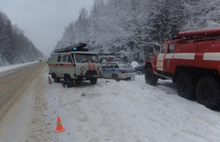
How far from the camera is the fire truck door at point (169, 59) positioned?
8.98m

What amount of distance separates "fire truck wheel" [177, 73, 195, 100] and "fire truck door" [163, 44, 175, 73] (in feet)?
2.74

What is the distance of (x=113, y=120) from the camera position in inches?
216

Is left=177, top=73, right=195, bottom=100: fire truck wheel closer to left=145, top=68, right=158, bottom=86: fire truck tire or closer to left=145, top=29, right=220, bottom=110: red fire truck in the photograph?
left=145, top=29, right=220, bottom=110: red fire truck

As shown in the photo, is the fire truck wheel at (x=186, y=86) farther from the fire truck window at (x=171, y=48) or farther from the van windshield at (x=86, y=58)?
the van windshield at (x=86, y=58)

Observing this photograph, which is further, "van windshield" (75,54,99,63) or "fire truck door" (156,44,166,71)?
"van windshield" (75,54,99,63)

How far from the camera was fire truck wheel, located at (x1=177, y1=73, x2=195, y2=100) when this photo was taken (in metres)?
7.69

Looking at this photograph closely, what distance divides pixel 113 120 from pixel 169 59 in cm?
522

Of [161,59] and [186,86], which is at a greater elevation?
[161,59]

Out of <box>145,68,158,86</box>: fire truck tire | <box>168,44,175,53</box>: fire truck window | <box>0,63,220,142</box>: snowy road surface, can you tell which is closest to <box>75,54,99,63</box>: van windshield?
<box>0,63,220,142</box>: snowy road surface

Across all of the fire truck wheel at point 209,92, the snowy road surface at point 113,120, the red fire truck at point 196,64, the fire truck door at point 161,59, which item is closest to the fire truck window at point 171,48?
the red fire truck at point 196,64

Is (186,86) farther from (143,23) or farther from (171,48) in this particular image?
(143,23)

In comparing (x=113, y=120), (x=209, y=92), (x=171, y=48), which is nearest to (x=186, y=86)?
(x=209, y=92)

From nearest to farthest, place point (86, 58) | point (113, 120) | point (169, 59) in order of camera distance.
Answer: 1. point (113, 120)
2. point (169, 59)
3. point (86, 58)

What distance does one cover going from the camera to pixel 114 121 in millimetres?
5414
